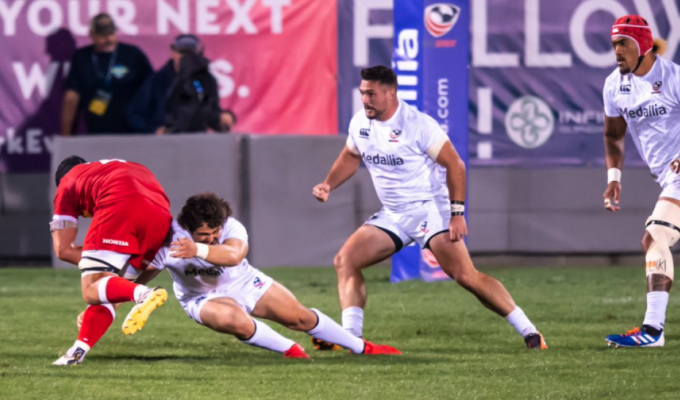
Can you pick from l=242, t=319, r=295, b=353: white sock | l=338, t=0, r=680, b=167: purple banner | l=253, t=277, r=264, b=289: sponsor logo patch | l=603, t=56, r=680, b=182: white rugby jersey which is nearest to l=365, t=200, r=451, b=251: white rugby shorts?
l=253, t=277, r=264, b=289: sponsor logo patch

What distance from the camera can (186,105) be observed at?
46.3 ft

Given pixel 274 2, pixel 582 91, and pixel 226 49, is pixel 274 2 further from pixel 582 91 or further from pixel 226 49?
pixel 582 91

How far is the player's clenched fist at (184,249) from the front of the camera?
729cm

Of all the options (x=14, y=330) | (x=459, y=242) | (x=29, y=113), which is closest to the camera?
(x=459, y=242)

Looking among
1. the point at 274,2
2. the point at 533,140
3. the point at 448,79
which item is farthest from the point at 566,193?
the point at 274,2

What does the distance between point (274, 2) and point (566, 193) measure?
150 inches

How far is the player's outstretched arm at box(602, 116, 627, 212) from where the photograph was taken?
884 centimetres

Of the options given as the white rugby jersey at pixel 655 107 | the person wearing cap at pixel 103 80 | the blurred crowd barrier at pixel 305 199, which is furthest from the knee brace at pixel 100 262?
the person wearing cap at pixel 103 80

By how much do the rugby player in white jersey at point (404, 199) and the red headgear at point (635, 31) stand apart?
52.1 inches

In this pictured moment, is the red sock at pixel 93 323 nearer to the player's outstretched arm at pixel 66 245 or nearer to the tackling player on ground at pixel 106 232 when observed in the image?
the tackling player on ground at pixel 106 232

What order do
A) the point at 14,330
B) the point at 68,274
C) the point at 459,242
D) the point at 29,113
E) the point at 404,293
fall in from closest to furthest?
the point at 459,242 < the point at 14,330 < the point at 404,293 < the point at 68,274 < the point at 29,113

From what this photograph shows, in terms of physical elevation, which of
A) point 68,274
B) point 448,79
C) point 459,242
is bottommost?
point 68,274

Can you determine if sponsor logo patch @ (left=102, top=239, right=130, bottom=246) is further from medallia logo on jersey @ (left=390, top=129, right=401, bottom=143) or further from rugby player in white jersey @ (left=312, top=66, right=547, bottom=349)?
medallia logo on jersey @ (left=390, top=129, right=401, bottom=143)

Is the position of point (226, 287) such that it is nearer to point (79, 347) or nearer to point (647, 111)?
point (79, 347)
